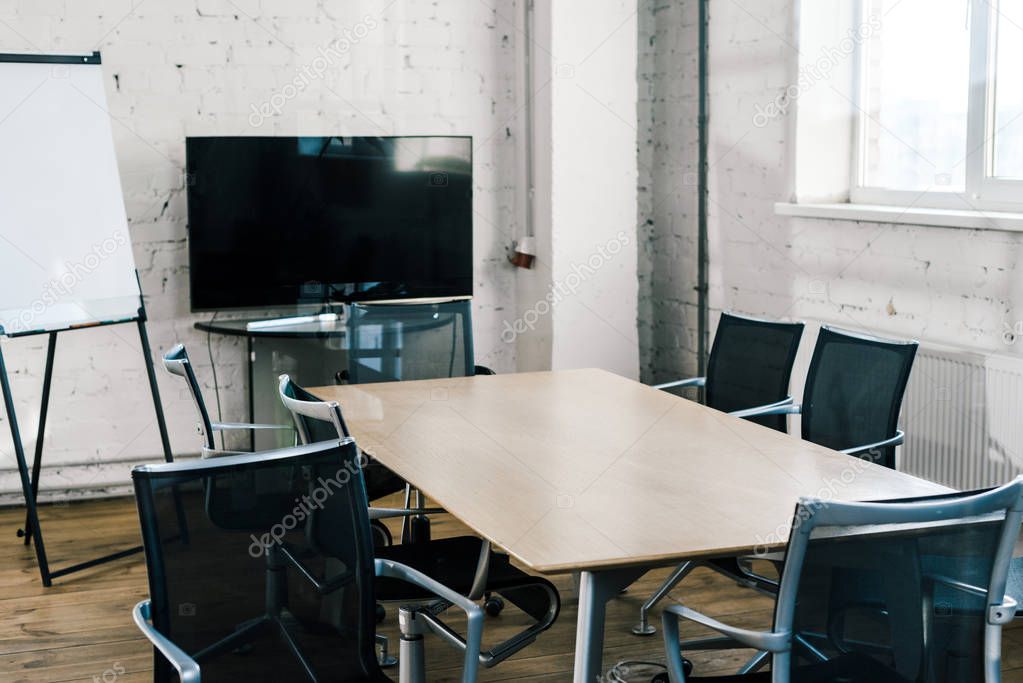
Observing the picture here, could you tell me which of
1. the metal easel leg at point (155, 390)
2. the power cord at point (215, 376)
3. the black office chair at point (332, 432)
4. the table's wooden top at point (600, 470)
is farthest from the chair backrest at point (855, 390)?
the power cord at point (215, 376)

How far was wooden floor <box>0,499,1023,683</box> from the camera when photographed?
10.8ft

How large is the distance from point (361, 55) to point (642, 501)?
352cm

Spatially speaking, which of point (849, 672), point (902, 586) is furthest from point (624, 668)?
point (902, 586)

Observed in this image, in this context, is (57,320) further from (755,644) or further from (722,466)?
(755,644)

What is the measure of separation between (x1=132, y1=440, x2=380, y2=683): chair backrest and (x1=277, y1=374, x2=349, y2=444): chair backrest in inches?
15.5

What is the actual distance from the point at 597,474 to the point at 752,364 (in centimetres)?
139

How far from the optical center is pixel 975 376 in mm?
3773

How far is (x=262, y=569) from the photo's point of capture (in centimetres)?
205

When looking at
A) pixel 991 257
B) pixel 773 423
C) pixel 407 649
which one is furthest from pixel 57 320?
pixel 991 257

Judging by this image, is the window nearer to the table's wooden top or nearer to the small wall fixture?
the table's wooden top

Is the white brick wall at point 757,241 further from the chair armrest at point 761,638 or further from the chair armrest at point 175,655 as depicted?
the chair armrest at point 175,655

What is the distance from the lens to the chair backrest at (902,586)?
5.90 feet

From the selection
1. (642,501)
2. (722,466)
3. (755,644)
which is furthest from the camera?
(722,466)

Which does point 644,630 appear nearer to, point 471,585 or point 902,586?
point 471,585
